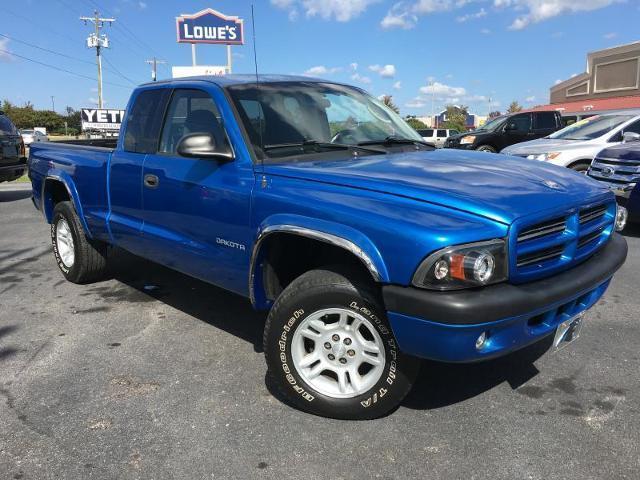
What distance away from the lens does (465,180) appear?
2893 millimetres

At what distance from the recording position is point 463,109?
87.6 metres

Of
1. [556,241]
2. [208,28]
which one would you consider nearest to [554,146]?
[556,241]

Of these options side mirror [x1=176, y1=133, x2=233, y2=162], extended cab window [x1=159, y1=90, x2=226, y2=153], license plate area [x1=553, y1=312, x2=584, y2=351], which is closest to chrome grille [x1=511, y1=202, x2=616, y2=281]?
license plate area [x1=553, y1=312, x2=584, y2=351]

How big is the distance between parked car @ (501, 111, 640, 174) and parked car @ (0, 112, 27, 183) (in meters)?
9.77

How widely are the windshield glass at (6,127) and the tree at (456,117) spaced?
64.4m

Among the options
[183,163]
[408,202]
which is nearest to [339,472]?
[408,202]

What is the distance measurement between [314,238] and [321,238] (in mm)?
54

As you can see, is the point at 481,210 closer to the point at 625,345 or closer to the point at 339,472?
the point at 339,472

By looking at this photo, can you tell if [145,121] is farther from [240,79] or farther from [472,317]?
[472,317]

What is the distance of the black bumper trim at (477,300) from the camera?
238 cm

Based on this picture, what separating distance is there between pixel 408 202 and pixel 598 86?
1813 inches

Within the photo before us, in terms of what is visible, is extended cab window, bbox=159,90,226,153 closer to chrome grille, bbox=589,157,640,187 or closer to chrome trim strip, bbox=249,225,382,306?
chrome trim strip, bbox=249,225,382,306

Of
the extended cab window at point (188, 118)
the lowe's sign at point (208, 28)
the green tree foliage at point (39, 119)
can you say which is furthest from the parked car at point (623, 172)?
the green tree foliage at point (39, 119)

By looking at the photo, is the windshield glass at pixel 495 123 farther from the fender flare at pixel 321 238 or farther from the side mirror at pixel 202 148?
the fender flare at pixel 321 238
